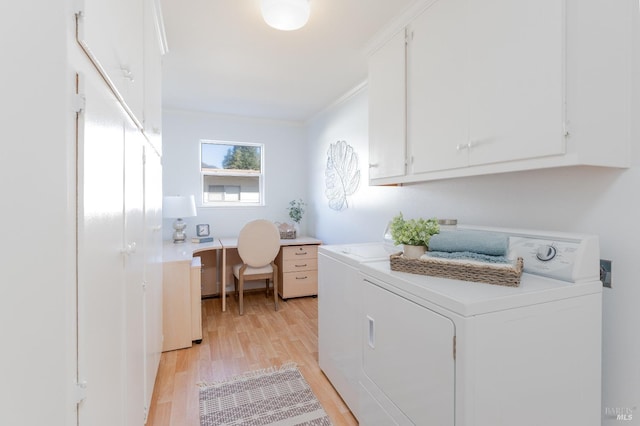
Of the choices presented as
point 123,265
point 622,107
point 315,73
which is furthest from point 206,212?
point 622,107

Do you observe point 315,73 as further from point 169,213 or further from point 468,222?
point 169,213

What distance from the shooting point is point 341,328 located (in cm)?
187

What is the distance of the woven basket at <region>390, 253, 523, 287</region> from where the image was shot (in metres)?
1.08

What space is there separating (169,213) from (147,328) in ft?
6.84

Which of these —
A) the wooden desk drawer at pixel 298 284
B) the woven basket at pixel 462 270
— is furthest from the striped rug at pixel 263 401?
the wooden desk drawer at pixel 298 284

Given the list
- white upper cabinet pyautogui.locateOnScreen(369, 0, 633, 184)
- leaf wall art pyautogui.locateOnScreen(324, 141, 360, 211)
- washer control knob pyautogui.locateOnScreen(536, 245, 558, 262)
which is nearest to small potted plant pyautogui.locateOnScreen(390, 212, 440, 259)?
white upper cabinet pyautogui.locateOnScreen(369, 0, 633, 184)

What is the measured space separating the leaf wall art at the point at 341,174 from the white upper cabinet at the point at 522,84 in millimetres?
1497

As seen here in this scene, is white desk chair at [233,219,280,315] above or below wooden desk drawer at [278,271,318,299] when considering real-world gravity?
above

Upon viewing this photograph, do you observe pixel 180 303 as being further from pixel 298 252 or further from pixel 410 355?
pixel 410 355

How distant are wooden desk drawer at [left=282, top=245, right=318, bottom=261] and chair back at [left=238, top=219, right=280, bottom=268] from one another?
0.35 metres

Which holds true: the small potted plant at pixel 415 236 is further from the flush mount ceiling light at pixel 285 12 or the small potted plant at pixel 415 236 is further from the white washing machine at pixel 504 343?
the flush mount ceiling light at pixel 285 12

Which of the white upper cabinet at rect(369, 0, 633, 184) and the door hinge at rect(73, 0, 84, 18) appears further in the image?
the white upper cabinet at rect(369, 0, 633, 184)

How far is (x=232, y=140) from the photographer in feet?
13.6

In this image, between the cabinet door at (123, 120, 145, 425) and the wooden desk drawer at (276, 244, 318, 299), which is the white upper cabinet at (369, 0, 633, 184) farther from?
the wooden desk drawer at (276, 244, 318, 299)
